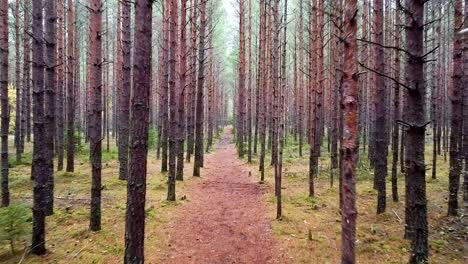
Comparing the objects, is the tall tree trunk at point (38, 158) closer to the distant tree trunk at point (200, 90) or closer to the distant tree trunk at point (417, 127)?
the distant tree trunk at point (417, 127)

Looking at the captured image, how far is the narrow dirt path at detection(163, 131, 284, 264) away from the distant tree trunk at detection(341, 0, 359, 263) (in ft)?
9.19

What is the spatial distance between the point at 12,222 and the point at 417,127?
22.1 ft

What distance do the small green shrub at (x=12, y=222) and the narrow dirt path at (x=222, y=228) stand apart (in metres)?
2.58

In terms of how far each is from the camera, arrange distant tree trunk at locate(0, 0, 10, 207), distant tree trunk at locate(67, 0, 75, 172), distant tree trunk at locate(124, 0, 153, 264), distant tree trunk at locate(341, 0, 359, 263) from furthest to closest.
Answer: distant tree trunk at locate(67, 0, 75, 172)
distant tree trunk at locate(0, 0, 10, 207)
distant tree trunk at locate(124, 0, 153, 264)
distant tree trunk at locate(341, 0, 359, 263)

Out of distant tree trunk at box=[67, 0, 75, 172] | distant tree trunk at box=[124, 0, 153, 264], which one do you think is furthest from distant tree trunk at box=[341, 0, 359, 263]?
distant tree trunk at box=[67, 0, 75, 172]

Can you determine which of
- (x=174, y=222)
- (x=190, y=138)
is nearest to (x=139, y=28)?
(x=174, y=222)

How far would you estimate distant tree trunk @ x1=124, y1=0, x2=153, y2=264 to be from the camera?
434cm

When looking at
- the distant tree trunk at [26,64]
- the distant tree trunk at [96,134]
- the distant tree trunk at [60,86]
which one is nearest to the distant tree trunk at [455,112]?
the distant tree trunk at [96,134]

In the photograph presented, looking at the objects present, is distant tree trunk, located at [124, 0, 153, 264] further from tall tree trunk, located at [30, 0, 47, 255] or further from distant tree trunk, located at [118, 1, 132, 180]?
distant tree trunk, located at [118, 1, 132, 180]

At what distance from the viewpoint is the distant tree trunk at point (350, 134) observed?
13.0 feet

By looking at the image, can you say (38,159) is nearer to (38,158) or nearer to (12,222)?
(38,158)

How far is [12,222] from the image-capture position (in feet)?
18.7

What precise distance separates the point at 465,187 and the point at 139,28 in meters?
8.98

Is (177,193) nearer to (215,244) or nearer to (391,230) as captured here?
(215,244)
